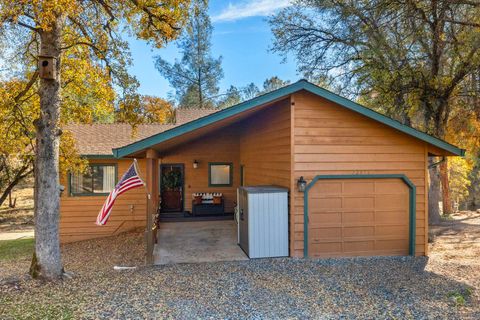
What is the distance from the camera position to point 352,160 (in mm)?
7168

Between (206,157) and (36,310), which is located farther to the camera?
(206,157)

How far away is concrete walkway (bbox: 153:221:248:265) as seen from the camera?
7.12 meters

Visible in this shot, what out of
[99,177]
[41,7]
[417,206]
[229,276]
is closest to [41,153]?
[41,7]

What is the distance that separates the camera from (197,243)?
8.43m

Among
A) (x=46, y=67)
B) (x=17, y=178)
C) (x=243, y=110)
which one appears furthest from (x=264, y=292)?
(x=17, y=178)

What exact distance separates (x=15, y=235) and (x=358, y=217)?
50.0ft

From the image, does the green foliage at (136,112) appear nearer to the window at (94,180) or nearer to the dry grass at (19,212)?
the window at (94,180)

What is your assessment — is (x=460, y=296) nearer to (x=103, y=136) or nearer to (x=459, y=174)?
(x=103, y=136)

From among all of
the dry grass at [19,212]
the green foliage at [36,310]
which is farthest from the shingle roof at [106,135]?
the dry grass at [19,212]

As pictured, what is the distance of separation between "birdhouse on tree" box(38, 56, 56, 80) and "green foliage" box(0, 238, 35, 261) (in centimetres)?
676

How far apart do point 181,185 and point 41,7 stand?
8218 millimetres

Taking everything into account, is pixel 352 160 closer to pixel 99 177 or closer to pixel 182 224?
pixel 182 224

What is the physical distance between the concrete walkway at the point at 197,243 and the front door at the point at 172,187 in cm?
136

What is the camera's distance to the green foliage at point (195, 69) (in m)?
23.8
